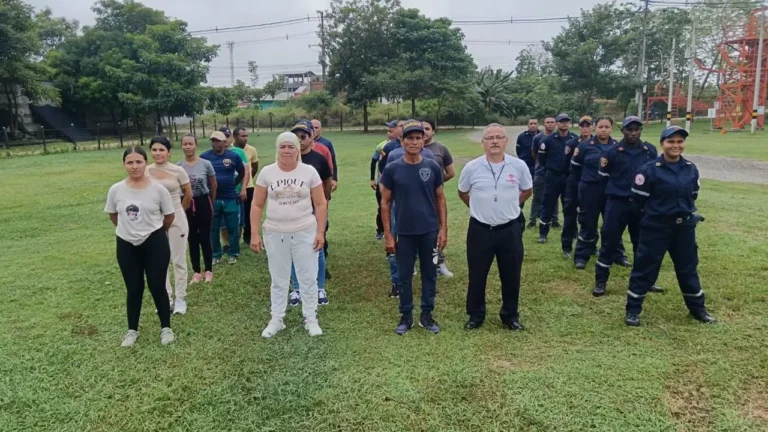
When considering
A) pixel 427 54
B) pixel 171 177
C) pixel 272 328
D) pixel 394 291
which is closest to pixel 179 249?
pixel 171 177

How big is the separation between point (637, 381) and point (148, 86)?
27552 mm

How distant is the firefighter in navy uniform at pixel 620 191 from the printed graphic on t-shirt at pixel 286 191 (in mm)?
3040

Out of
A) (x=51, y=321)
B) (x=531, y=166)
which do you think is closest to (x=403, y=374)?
(x=51, y=321)

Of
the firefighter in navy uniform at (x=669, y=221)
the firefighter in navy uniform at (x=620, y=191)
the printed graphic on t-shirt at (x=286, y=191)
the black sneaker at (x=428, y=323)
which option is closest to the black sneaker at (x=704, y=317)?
the firefighter in navy uniform at (x=669, y=221)

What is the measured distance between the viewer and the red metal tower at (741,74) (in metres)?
29.5

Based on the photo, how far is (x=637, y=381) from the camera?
11.6 ft

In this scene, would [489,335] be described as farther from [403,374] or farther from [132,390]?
[132,390]

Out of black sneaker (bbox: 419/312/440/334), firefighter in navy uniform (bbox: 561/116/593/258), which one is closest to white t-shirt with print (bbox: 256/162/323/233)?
black sneaker (bbox: 419/312/440/334)

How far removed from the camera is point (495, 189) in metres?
4.14

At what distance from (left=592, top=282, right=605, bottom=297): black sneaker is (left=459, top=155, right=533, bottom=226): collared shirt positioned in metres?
1.63

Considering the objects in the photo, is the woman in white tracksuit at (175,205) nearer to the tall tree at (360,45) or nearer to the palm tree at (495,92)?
the tall tree at (360,45)

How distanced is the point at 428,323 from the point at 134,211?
2.55m

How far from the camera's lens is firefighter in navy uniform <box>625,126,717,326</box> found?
13.8 feet

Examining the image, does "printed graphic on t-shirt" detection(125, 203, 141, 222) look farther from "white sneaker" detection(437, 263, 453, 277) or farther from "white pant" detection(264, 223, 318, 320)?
"white sneaker" detection(437, 263, 453, 277)
